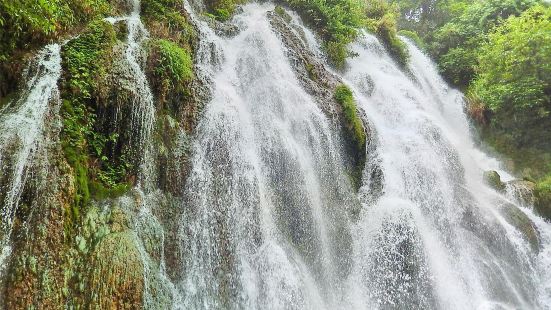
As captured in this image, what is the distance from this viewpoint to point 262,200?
8.48 metres

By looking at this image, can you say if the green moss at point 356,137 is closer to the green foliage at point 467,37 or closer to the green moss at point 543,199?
the green moss at point 543,199

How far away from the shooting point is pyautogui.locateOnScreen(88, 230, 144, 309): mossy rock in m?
5.64

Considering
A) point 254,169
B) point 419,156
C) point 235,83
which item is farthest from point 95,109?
point 419,156

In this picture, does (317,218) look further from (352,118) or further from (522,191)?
(522,191)

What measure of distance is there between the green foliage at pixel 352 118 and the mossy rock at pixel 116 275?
682 centimetres

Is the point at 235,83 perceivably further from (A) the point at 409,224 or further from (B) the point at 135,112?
(A) the point at 409,224

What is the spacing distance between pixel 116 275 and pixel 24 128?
260 centimetres

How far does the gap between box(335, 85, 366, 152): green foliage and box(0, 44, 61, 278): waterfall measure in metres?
7.33

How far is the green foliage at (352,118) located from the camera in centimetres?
1098

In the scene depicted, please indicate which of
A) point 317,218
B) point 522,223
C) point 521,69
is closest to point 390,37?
point 521,69

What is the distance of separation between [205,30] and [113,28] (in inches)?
144

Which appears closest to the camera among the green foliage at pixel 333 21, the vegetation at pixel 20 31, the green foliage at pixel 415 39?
the vegetation at pixel 20 31

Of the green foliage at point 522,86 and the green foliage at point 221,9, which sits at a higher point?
the green foliage at point 522,86

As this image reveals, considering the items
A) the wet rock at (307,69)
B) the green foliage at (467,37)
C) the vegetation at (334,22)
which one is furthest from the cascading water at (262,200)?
the green foliage at (467,37)
